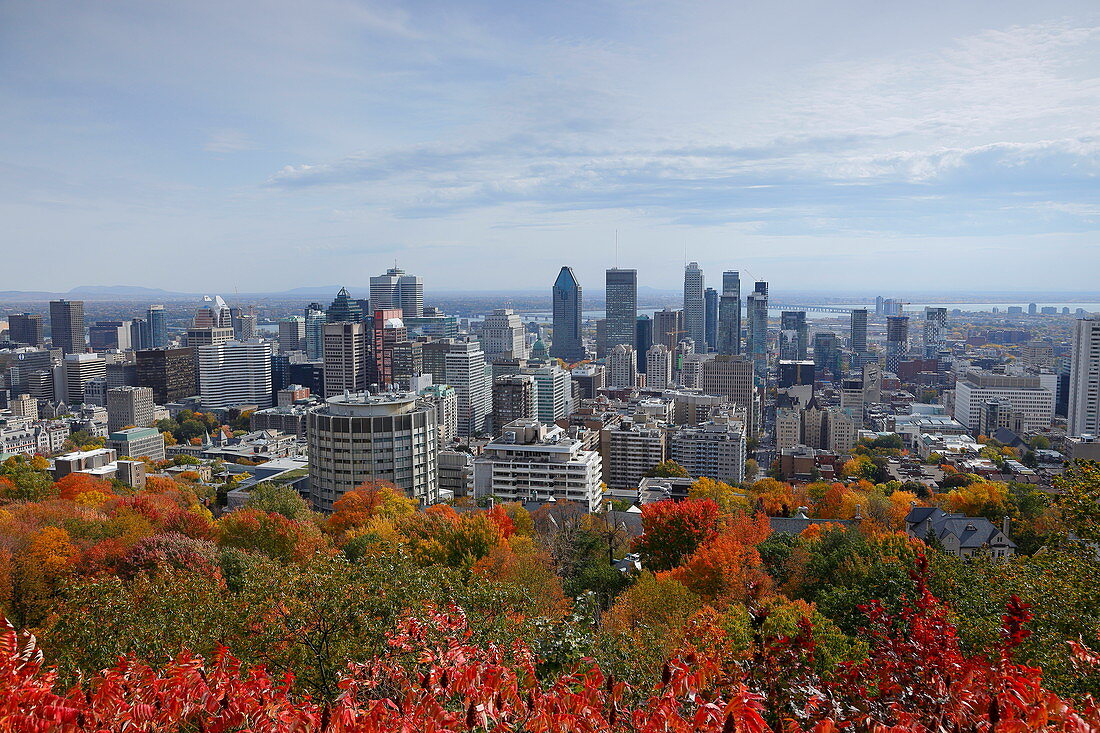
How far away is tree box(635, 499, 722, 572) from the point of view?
1833 cm

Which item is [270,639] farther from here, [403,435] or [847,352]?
[847,352]

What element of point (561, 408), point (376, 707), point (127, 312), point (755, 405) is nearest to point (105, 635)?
point (376, 707)

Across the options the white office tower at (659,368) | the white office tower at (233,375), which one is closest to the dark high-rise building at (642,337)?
the white office tower at (659,368)

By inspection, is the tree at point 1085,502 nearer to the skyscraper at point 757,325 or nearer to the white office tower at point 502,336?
the white office tower at point 502,336

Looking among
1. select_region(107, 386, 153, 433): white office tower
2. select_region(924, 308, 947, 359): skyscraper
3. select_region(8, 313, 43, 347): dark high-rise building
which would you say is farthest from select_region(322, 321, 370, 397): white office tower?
select_region(924, 308, 947, 359): skyscraper

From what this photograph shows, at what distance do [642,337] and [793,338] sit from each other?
28.2 metres

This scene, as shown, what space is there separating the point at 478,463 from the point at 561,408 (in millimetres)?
32336

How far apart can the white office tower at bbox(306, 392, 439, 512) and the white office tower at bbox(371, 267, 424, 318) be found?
9000 cm

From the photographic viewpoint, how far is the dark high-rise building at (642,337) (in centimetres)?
10774

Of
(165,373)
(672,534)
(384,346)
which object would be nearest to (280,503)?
(672,534)

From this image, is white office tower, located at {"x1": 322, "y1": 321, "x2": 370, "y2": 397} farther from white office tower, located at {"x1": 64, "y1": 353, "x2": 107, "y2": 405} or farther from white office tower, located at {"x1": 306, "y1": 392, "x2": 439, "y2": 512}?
white office tower, located at {"x1": 306, "y1": 392, "x2": 439, "y2": 512}

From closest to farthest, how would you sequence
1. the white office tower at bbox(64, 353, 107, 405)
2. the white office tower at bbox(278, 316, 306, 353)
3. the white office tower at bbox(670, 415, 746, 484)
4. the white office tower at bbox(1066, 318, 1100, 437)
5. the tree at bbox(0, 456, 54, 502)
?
the tree at bbox(0, 456, 54, 502)
the white office tower at bbox(670, 415, 746, 484)
the white office tower at bbox(1066, 318, 1100, 437)
the white office tower at bbox(64, 353, 107, 405)
the white office tower at bbox(278, 316, 306, 353)

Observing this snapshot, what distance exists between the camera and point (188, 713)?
4461mm

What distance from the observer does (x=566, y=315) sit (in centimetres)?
12212
